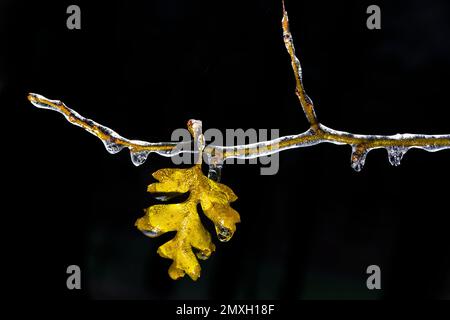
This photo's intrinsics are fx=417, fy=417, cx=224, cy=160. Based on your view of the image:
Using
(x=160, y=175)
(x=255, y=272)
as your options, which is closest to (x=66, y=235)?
(x=255, y=272)

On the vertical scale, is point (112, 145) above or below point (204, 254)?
above

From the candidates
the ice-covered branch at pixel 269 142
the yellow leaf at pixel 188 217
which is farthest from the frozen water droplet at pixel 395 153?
the yellow leaf at pixel 188 217

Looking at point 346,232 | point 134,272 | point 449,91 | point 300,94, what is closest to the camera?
point 300,94

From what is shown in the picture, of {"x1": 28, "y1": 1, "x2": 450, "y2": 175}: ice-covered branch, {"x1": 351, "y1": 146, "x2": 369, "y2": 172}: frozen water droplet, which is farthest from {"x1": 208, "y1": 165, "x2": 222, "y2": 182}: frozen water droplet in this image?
{"x1": 351, "y1": 146, "x2": 369, "y2": 172}: frozen water droplet

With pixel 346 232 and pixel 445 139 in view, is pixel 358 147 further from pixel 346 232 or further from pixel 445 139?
pixel 346 232

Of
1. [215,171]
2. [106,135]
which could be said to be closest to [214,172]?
[215,171]

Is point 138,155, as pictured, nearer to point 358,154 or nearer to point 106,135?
point 106,135

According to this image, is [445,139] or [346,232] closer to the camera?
[445,139]

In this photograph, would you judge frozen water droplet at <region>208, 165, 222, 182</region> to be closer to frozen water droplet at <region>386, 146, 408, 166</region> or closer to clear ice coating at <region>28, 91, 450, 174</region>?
clear ice coating at <region>28, 91, 450, 174</region>

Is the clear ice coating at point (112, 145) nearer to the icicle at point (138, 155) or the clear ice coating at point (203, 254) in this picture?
the icicle at point (138, 155)
